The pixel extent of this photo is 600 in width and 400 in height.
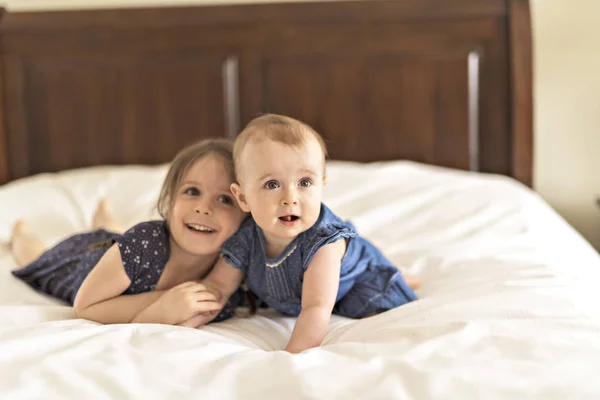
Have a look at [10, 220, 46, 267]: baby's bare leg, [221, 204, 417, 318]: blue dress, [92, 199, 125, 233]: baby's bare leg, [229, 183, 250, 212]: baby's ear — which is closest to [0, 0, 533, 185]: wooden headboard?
[92, 199, 125, 233]: baby's bare leg

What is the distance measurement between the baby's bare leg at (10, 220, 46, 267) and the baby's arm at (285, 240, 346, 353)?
78 cm

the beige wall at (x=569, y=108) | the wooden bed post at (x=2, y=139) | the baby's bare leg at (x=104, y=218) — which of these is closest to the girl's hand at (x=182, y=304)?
the baby's bare leg at (x=104, y=218)

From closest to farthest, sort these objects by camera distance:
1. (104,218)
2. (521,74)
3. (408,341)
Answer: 1. (408,341)
2. (104,218)
3. (521,74)

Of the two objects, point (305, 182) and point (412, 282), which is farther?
point (412, 282)

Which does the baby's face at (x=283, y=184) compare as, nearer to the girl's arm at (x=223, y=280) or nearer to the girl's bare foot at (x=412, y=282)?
the girl's arm at (x=223, y=280)

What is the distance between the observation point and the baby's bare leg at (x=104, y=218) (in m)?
1.80

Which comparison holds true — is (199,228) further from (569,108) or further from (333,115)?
(569,108)

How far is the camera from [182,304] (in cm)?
109

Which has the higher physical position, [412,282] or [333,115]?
[333,115]

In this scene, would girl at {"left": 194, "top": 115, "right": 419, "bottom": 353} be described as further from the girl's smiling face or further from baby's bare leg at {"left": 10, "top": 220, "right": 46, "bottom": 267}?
baby's bare leg at {"left": 10, "top": 220, "right": 46, "bottom": 267}

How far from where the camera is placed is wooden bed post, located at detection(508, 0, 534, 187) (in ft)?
7.18

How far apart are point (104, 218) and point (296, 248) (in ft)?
2.78

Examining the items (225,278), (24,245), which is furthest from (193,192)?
(24,245)

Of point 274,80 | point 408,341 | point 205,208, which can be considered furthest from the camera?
point 274,80
